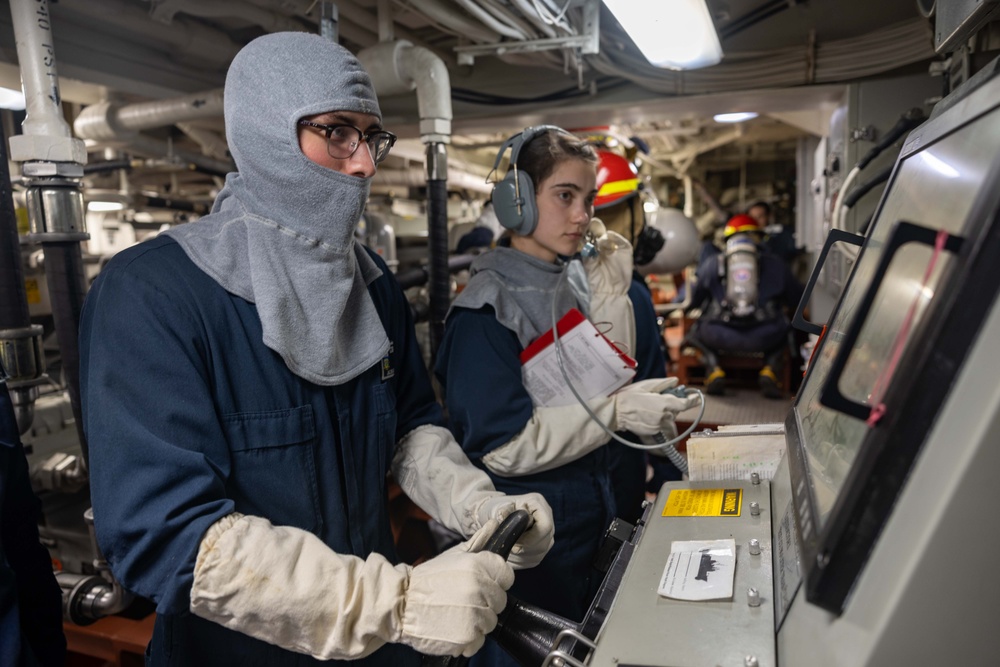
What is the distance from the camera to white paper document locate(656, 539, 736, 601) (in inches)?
36.0

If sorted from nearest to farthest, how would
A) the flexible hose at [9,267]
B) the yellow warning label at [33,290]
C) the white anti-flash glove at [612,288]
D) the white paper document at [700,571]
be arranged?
1. the white paper document at [700,571]
2. the flexible hose at [9,267]
3. the white anti-flash glove at [612,288]
4. the yellow warning label at [33,290]

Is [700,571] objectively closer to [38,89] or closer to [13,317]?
[13,317]

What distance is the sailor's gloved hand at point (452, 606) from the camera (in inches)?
38.5

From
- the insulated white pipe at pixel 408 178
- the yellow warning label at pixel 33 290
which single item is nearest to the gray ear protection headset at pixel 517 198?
the yellow warning label at pixel 33 290

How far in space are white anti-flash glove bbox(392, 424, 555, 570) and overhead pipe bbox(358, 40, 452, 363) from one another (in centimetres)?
145

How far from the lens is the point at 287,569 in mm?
960

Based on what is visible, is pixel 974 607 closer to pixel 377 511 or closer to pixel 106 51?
pixel 377 511

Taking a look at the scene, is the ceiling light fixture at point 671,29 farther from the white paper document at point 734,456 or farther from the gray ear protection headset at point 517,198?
the white paper document at point 734,456

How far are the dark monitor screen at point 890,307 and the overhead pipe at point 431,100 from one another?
1.87 meters

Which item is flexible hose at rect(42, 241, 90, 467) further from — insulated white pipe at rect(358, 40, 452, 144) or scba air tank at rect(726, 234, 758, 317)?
scba air tank at rect(726, 234, 758, 317)

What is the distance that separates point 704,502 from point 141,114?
11.3 feet

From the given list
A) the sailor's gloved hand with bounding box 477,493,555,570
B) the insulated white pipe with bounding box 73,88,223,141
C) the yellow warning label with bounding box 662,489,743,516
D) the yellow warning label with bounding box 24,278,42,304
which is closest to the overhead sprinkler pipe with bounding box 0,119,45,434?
the sailor's gloved hand with bounding box 477,493,555,570

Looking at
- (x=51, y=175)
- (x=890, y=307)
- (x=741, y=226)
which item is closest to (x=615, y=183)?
(x=51, y=175)

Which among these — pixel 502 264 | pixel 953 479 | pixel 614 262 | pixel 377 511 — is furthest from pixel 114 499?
pixel 614 262
